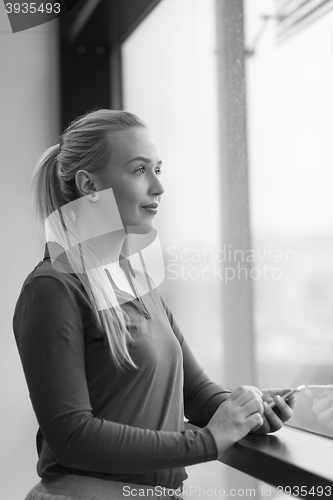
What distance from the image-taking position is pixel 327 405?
1.27 meters

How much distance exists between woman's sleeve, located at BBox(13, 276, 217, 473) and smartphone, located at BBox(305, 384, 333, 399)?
43 centimetres

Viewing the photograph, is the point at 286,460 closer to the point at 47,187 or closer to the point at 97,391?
the point at 97,391

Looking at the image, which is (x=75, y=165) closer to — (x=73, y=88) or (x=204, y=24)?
(x=204, y=24)

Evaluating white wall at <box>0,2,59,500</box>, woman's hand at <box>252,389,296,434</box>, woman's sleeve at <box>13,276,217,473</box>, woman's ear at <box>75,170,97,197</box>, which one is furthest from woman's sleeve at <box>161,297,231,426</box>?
white wall at <box>0,2,59,500</box>

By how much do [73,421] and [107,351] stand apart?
141 millimetres

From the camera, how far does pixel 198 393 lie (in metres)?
1.16

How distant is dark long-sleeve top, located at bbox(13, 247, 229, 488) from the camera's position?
2.83 feet

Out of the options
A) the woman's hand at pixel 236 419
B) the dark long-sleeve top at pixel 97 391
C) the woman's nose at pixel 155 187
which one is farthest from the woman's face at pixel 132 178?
the woman's hand at pixel 236 419

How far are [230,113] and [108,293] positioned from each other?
944 mm

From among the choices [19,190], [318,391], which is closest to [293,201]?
[318,391]

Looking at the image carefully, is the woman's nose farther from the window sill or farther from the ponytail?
the window sill

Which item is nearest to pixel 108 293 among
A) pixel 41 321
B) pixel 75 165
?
pixel 41 321

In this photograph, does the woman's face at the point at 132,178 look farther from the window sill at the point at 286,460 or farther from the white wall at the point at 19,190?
the white wall at the point at 19,190

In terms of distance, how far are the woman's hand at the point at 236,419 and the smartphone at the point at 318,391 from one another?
295mm
